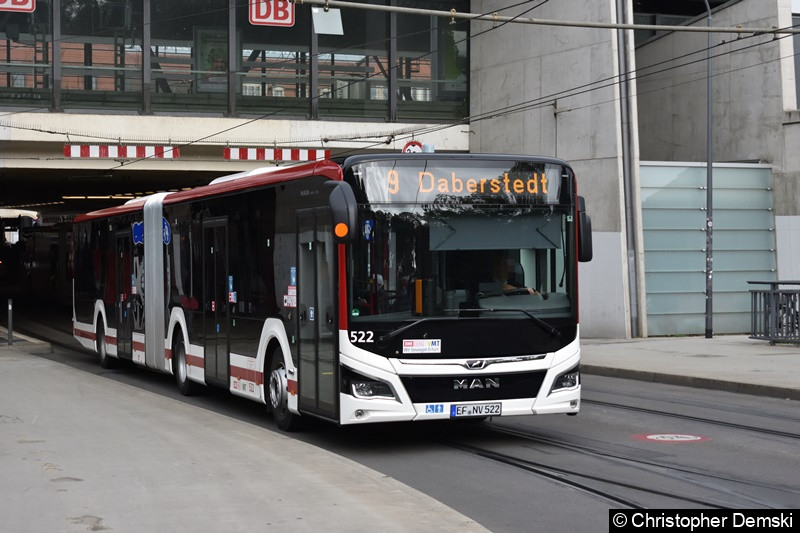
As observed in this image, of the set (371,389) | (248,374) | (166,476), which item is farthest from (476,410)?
Result: (248,374)

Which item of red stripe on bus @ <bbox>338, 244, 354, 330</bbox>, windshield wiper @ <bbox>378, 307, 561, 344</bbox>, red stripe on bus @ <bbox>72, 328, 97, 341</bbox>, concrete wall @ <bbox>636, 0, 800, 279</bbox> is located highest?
concrete wall @ <bbox>636, 0, 800, 279</bbox>

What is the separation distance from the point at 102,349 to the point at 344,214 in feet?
42.7

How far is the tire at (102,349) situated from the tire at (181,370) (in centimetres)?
501

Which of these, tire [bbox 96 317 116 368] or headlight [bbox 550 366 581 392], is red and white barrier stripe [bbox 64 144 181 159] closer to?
tire [bbox 96 317 116 368]

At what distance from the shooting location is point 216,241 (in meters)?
15.4

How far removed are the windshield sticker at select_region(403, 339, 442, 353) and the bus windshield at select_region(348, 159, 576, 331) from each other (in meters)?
0.20

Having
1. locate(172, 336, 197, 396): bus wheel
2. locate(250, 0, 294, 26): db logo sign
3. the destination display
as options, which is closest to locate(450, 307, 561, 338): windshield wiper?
the destination display

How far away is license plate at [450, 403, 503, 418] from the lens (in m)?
11.1

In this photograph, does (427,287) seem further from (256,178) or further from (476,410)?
(256,178)

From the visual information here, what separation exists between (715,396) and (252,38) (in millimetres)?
18402

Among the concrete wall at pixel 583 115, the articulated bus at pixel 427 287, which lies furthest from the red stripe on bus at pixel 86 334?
the concrete wall at pixel 583 115

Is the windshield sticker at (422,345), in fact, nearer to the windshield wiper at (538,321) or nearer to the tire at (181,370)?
the windshield wiper at (538,321)

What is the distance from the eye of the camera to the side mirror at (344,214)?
10.6 meters

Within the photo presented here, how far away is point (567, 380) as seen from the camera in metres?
11.6
